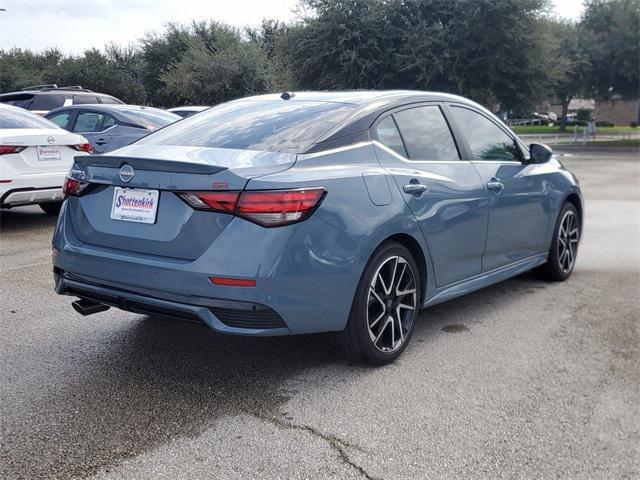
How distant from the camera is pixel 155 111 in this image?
11.4 meters

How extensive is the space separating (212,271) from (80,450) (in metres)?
0.99

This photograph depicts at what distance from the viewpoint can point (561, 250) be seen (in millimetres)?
6305

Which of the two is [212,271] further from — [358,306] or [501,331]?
[501,331]

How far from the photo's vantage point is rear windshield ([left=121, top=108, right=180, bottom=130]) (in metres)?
10.7

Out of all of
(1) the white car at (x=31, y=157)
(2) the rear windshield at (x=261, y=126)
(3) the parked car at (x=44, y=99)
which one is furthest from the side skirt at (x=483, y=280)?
(3) the parked car at (x=44, y=99)

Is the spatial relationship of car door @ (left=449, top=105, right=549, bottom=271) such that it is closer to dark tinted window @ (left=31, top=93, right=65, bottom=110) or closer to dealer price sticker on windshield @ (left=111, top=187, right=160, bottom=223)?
dealer price sticker on windshield @ (left=111, top=187, right=160, bottom=223)

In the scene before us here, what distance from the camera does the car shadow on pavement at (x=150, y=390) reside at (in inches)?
119

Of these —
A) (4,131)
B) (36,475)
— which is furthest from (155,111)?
(36,475)

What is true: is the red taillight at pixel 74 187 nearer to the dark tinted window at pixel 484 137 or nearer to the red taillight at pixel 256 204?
the red taillight at pixel 256 204

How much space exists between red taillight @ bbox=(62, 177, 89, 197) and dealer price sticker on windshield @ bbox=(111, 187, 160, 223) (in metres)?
0.28

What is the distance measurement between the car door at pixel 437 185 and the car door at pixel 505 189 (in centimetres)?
17

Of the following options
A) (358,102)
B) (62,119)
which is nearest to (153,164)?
(358,102)

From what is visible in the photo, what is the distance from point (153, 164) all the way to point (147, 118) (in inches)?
302

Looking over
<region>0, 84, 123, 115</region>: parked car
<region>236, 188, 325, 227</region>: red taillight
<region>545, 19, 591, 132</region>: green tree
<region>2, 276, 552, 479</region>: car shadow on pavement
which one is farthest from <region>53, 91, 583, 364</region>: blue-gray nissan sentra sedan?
<region>545, 19, 591, 132</region>: green tree
